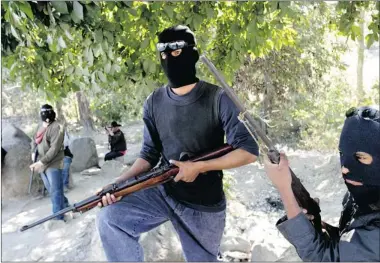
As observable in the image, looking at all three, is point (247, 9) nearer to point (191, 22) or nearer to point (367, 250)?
point (191, 22)

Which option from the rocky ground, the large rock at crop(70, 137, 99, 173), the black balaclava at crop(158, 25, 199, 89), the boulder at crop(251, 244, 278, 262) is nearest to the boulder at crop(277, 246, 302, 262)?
the rocky ground

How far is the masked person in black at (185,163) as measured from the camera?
7.58ft

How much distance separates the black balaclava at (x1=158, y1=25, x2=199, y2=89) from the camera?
7.91 ft

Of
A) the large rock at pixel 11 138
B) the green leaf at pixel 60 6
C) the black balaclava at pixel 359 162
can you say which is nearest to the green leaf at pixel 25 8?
the green leaf at pixel 60 6

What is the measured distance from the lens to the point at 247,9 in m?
3.42

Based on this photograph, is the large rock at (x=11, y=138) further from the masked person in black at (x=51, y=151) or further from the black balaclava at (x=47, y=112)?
the black balaclava at (x=47, y=112)

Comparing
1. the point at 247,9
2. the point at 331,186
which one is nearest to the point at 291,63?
the point at 331,186

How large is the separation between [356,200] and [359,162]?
21cm

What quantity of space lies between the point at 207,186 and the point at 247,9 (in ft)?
5.74

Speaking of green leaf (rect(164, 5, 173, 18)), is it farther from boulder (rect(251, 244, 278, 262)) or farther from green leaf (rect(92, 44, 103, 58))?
boulder (rect(251, 244, 278, 262))

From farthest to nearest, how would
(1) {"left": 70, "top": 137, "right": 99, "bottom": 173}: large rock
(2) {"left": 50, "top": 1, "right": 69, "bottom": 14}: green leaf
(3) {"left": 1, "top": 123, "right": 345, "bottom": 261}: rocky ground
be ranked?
(1) {"left": 70, "top": 137, "right": 99, "bottom": 173}: large rock, (3) {"left": 1, "top": 123, "right": 345, "bottom": 261}: rocky ground, (2) {"left": 50, "top": 1, "right": 69, "bottom": 14}: green leaf

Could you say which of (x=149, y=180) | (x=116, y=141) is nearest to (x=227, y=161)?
(x=149, y=180)

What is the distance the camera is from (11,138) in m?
8.16

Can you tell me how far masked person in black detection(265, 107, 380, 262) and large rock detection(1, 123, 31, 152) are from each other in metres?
7.40
